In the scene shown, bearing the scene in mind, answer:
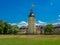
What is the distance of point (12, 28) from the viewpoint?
287 ft

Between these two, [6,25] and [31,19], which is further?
[31,19]

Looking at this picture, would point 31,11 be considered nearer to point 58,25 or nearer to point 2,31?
point 2,31

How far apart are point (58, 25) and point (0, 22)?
9955 cm

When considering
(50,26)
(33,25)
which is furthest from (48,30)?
(33,25)

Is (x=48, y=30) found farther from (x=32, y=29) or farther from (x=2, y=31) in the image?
(x=2, y=31)

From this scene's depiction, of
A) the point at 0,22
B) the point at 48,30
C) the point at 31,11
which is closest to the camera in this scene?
the point at 0,22

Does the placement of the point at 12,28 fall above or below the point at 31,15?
below

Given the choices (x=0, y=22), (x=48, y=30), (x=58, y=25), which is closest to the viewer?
(x=0, y=22)

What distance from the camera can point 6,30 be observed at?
8350 cm

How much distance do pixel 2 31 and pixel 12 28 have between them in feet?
25.3

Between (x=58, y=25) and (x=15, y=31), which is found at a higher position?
(x=58, y=25)

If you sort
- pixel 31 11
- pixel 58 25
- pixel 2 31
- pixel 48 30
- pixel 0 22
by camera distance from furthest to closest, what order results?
pixel 58 25 < pixel 31 11 < pixel 48 30 < pixel 0 22 < pixel 2 31

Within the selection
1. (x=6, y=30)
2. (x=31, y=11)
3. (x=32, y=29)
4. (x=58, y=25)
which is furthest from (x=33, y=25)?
(x=58, y=25)

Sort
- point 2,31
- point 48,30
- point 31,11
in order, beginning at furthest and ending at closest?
point 31,11
point 48,30
point 2,31
